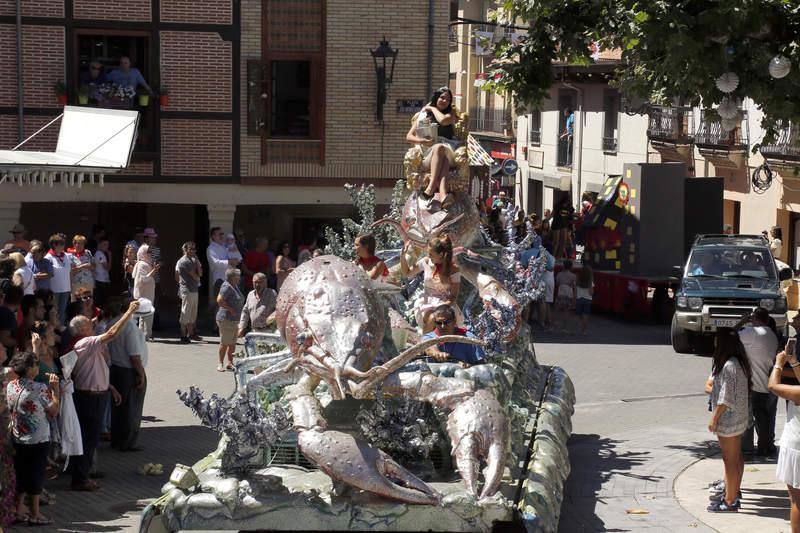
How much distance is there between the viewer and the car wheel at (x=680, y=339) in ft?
73.5

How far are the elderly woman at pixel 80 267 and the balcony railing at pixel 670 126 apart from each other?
20.6m

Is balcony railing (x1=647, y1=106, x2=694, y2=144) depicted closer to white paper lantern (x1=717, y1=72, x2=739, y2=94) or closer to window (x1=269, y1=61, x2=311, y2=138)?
window (x1=269, y1=61, x2=311, y2=138)

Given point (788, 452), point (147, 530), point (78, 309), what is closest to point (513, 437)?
point (788, 452)

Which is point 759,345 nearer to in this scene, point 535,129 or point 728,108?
point 728,108

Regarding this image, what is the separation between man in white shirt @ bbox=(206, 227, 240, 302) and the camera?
23.8 meters

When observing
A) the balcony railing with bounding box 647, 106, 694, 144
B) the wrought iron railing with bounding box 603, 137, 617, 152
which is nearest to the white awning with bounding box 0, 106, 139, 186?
the balcony railing with bounding box 647, 106, 694, 144

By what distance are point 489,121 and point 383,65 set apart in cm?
2899

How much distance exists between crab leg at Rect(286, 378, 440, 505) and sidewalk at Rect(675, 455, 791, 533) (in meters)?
3.83

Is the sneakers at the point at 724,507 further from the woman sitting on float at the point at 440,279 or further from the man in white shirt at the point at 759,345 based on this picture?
the woman sitting on float at the point at 440,279

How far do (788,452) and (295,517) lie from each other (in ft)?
13.3

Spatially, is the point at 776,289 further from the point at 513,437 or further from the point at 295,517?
the point at 295,517

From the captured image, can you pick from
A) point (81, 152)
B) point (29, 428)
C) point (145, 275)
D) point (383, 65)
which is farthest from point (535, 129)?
point (29, 428)

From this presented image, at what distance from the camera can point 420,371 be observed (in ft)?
33.2

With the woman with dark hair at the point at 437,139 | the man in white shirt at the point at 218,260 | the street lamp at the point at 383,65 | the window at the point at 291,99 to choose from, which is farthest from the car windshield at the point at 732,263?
the woman with dark hair at the point at 437,139
